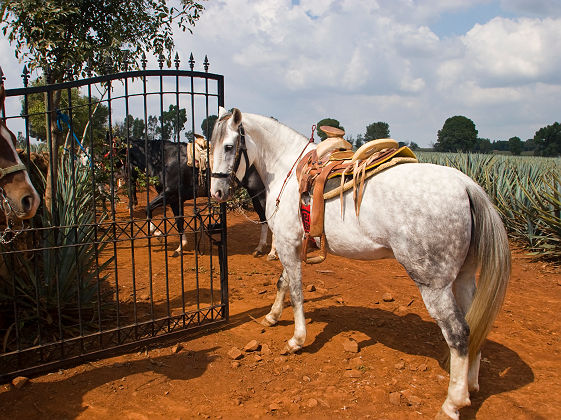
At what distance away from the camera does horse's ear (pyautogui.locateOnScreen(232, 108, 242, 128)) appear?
12.0ft

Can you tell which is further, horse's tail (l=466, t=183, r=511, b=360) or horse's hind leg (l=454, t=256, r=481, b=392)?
horse's hind leg (l=454, t=256, r=481, b=392)

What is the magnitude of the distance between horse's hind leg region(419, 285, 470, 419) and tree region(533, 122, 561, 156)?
6145 centimetres

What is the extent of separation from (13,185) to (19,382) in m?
1.68

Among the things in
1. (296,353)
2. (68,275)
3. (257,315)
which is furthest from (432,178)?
(68,275)

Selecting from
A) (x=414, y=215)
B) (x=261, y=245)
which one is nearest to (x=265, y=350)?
(x=414, y=215)

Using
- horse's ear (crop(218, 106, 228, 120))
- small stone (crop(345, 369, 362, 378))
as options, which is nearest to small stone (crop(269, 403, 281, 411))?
small stone (crop(345, 369, 362, 378))

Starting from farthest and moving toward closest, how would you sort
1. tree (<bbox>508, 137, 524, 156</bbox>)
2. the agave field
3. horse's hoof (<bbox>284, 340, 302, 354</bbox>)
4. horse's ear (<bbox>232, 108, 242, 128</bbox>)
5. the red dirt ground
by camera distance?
tree (<bbox>508, 137, 524, 156</bbox>), the agave field, horse's hoof (<bbox>284, 340, 302, 354</bbox>), horse's ear (<bbox>232, 108, 242, 128</bbox>), the red dirt ground

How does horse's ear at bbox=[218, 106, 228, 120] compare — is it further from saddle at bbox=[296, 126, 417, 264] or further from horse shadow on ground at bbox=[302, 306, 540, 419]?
horse shadow on ground at bbox=[302, 306, 540, 419]

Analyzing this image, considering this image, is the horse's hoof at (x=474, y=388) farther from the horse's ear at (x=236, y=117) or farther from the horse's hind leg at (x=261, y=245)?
the horse's hind leg at (x=261, y=245)

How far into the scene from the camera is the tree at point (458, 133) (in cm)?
5453

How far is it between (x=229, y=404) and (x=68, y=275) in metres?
2.06

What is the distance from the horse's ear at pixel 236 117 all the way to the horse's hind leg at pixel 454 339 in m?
2.18

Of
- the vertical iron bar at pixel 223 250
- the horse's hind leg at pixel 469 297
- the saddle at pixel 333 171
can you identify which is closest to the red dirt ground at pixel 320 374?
the horse's hind leg at pixel 469 297

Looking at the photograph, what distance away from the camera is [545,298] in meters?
5.49
